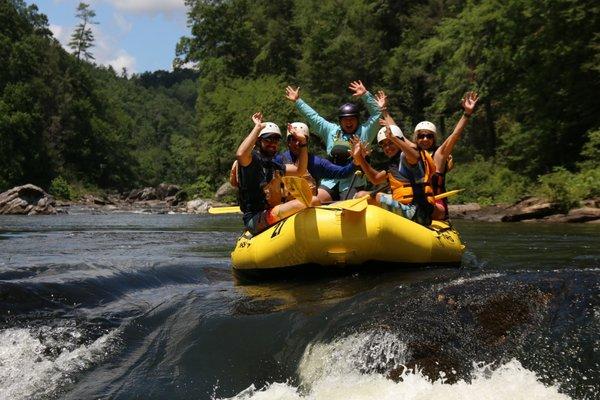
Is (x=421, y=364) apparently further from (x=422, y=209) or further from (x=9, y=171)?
(x=9, y=171)

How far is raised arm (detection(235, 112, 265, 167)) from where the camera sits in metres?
6.15

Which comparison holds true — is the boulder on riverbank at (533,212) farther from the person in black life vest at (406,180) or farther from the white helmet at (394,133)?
the white helmet at (394,133)

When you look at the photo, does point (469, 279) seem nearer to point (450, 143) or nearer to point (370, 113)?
point (450, 143)

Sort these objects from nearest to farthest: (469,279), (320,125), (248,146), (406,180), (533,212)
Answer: (469,279) → (248,146) → (406,180) → (320,125) → (533,212)

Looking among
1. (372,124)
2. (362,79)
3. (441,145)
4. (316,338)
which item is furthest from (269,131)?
(362,79)

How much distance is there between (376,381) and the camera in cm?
390

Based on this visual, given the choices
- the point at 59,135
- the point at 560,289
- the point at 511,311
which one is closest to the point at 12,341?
the point at 511,311

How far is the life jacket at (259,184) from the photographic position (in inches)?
264

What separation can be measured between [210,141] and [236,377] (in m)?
41.6

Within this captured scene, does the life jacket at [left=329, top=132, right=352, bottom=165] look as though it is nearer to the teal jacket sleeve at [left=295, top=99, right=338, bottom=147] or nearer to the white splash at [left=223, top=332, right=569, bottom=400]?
the teal jacket sleeve at [left=295, top=99, right=338, bottom=147]

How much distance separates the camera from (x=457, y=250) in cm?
694

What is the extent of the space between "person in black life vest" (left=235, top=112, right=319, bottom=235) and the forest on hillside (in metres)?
12.4

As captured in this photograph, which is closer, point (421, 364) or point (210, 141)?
point (421, 364)

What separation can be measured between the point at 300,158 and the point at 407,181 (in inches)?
42.6
